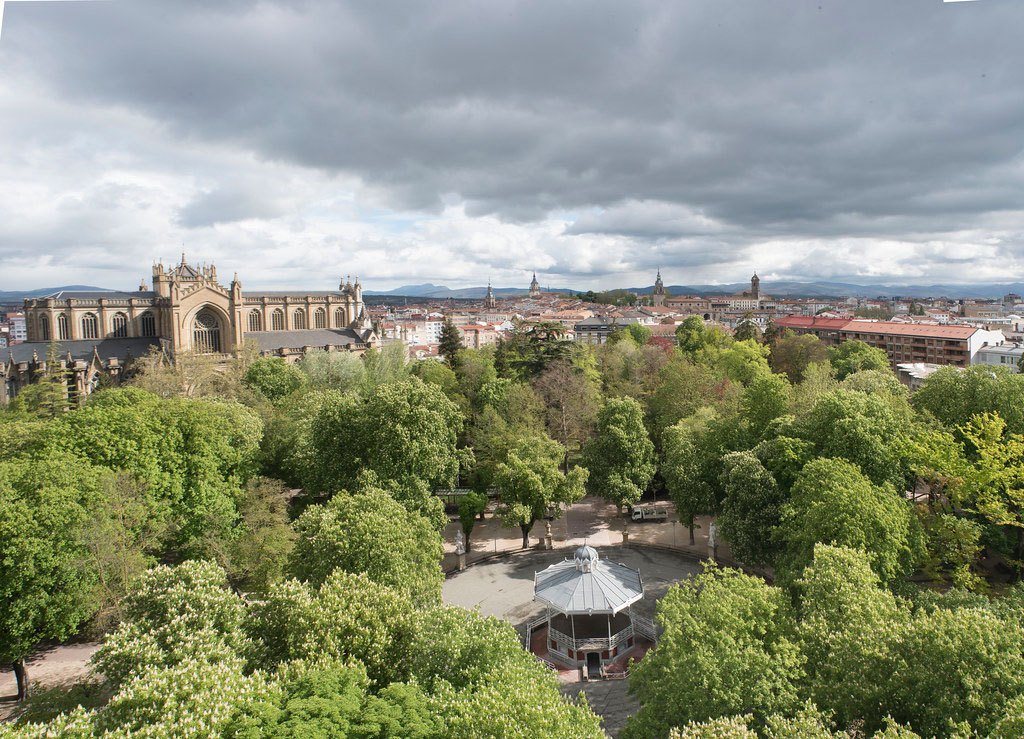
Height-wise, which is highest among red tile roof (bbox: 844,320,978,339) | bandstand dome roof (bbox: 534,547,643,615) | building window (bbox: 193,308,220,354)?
building window (bbox: 193,308,220,354)

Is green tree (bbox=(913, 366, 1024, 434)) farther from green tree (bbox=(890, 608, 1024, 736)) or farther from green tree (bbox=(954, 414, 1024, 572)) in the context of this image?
green tree (bbox=(890, 608, 1024, 736))

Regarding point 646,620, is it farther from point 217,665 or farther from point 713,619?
point 217,665

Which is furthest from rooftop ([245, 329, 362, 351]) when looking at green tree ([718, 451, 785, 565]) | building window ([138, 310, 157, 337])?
green tree ([718, 451, 785, 565])

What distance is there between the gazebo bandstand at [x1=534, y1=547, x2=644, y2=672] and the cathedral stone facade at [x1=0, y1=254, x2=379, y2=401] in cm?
4210

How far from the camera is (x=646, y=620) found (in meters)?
21.8

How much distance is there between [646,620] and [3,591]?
20715mm

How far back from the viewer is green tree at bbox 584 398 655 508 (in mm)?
29250

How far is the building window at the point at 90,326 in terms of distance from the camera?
5941 centimetres

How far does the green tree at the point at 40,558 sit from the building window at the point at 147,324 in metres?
48.2

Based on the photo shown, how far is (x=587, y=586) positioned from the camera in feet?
69.3

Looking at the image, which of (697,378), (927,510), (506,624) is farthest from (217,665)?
(697,378)

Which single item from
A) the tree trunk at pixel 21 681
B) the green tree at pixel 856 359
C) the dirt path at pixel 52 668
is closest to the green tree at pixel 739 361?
the green tree at pixel 856 359

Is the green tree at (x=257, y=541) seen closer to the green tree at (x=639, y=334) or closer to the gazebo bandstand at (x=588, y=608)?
the gazebo bandstand at (x=588, y=608)

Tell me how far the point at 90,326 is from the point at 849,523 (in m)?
68.5
